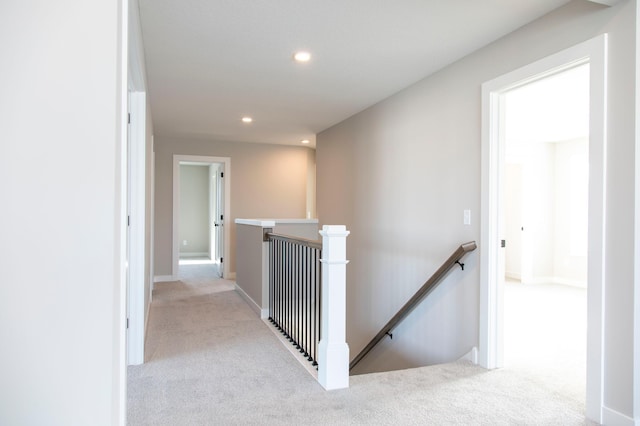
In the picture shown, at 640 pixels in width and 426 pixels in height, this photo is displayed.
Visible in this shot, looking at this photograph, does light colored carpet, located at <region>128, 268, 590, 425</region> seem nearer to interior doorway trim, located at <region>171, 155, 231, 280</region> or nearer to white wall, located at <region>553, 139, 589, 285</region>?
interior doorway trim, located at <region>171, 155, 231, 280</region>

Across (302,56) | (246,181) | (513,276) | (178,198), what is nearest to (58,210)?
(302,56)

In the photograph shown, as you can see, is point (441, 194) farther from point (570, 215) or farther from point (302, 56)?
point (570, 215)

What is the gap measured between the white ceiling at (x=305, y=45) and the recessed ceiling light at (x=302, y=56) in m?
0.07

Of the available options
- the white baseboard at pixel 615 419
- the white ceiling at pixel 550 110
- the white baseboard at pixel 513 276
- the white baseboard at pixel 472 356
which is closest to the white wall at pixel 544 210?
the white baseboard at pixel 513 276

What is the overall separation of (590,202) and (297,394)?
2000 millimetres

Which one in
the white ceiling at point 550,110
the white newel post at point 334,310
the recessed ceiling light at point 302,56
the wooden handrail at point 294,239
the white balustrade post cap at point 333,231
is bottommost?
the white newel post at point 334,310

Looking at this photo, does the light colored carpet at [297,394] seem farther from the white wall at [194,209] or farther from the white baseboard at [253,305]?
the white wall at [194,209]

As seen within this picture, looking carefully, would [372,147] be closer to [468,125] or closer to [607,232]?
[468,125]

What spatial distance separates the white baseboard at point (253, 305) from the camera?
13.8ft

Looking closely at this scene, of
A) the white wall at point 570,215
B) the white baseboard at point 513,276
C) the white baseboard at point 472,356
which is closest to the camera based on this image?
the white baseboard at point 472,356

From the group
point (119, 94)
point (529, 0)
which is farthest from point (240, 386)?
point (529, 0)

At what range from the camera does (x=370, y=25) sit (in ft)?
8.80

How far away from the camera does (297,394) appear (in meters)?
2.41

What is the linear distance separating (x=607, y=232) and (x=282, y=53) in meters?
2.48
